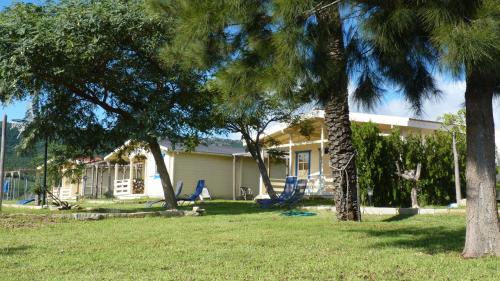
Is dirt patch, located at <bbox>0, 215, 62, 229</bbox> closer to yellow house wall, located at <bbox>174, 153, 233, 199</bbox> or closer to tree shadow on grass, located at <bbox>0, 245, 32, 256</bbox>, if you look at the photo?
tree shadow on grass, located at <bbox>0, 245, 32, 256</bbox>

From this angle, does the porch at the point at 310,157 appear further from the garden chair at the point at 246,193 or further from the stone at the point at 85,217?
the stone at the point at 85,217

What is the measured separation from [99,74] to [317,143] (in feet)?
33.0

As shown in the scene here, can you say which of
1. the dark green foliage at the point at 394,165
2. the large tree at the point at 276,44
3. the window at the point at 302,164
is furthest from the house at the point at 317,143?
the large tree at the point at 276,44

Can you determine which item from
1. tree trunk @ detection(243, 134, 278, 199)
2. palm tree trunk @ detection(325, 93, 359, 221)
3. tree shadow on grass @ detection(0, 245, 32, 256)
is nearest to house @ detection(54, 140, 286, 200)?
tree trunk @ detection(243, 134, 278, 199)

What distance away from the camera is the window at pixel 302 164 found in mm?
22625

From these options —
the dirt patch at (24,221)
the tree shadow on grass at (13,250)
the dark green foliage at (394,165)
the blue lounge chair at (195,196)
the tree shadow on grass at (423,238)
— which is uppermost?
the dark green foliage at (394,165)

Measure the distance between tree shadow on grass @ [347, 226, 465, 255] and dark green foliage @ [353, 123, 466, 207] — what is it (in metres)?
5.25

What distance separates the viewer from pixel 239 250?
263 inches

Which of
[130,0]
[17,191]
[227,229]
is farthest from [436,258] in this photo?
[17,191]

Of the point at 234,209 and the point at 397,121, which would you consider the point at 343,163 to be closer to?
the point at 234,209

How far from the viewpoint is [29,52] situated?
12.0 meters

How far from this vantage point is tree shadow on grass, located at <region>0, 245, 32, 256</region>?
649 cm

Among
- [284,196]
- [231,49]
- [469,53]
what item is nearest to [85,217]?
[284,196]

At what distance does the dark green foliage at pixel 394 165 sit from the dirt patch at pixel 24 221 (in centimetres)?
818
